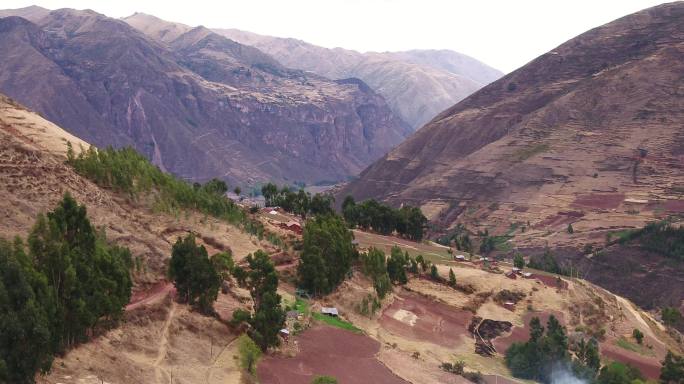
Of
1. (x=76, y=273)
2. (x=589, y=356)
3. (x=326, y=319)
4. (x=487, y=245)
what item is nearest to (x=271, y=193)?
(x=487, y=245)

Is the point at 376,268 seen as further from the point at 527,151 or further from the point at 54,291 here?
the point at 527,151

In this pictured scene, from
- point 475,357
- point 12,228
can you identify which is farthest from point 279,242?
point 12,228

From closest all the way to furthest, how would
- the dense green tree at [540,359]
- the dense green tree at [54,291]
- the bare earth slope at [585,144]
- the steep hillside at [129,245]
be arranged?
the dense green tree at [54,291] → the steep hillside at [129,245] → the dense green tree at [540,359] → the bare earth slope at [585,144]

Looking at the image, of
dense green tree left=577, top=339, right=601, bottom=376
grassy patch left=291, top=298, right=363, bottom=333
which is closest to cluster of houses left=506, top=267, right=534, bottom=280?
dense green tree left=577, top=339, right=601, bottom=376

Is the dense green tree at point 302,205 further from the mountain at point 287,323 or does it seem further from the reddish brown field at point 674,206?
the reddish brown field at point 674,206

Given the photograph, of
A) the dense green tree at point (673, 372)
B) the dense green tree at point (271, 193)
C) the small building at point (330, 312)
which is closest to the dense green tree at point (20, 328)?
the small building at point (330, 312)
